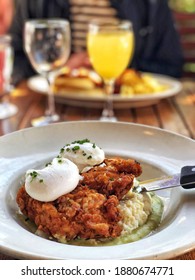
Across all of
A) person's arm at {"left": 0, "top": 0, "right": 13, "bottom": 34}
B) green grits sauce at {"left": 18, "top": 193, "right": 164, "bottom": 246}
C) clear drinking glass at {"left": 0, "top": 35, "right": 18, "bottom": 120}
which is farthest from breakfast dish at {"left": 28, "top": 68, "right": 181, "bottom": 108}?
person's arm at {"left": 0, "top": 0, "right": 13, "bottom": 34}

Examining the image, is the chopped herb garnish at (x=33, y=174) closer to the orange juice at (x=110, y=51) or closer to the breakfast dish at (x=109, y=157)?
the breakfast dish at (x=109, y=157)

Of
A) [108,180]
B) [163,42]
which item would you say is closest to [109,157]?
[108,180]

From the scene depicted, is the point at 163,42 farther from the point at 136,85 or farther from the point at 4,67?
the point at 4,67

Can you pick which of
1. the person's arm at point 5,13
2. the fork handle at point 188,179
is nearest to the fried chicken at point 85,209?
the fork handle at point 188,179

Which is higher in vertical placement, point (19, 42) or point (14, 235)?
point (14, 235)

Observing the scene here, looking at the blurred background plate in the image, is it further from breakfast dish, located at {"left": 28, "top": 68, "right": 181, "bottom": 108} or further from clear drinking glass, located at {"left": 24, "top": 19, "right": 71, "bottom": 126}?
clear drinking glass, located at {"left": 24, "top": 19, "right": 71, "bottom": 126}

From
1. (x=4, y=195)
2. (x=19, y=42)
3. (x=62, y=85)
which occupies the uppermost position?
(x=4, y=195)
